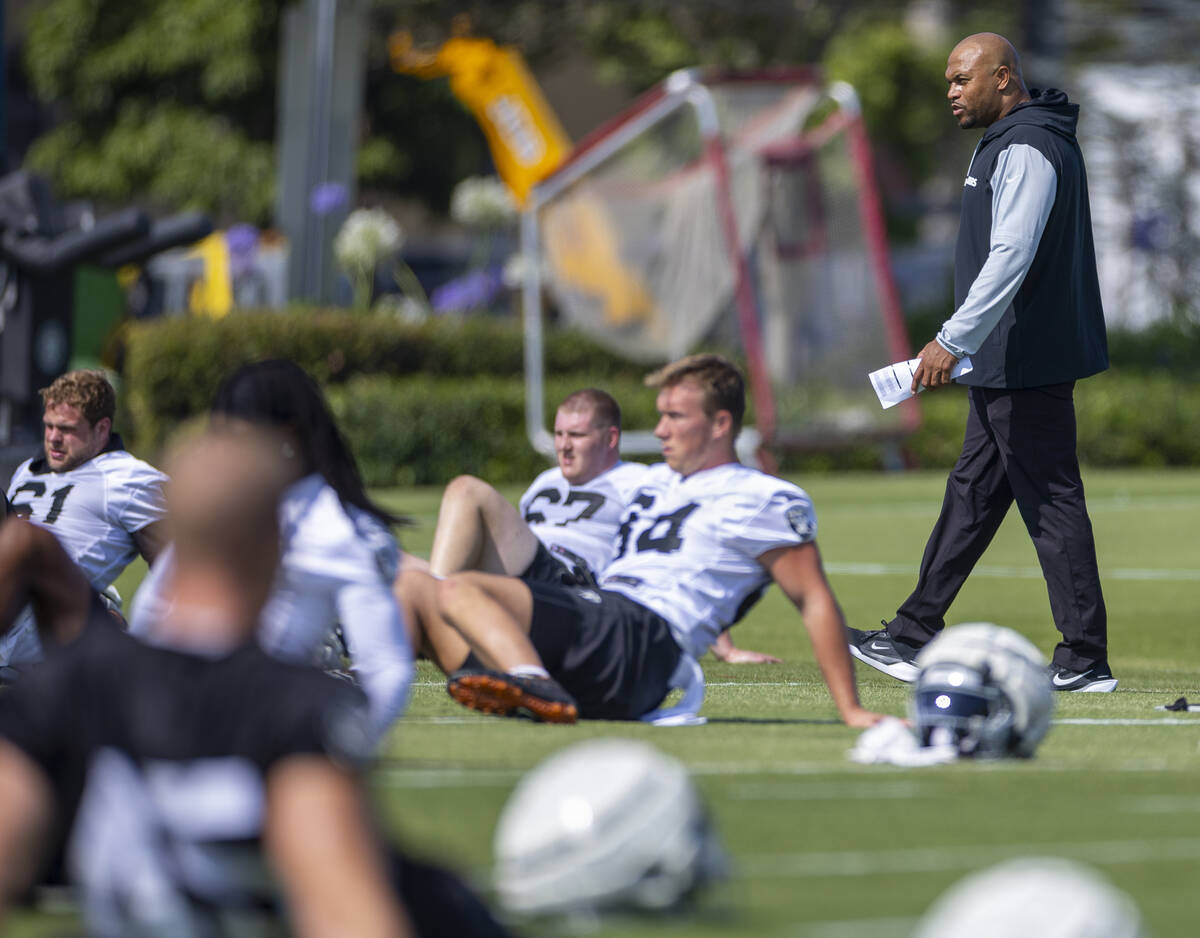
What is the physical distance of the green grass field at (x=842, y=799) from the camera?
418cm

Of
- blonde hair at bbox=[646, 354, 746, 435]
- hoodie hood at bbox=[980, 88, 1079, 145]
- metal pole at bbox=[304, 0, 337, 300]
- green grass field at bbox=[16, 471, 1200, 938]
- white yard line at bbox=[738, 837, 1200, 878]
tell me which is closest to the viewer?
green grass field at bbox=[16, 471, 1200, 938]

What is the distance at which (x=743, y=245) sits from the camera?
72.5 ft

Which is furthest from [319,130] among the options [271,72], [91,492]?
[91,492]

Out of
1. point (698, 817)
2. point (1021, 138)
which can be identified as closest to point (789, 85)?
point (1021, 138)

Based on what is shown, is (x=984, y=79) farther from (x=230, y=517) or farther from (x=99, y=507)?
(x=230, y=517)

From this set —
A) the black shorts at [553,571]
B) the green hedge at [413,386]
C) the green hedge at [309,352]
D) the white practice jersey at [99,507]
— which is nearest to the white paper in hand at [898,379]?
the black shorts at [553,571]

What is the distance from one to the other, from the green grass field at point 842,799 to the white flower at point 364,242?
56.3 ft

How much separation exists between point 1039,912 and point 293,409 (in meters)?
2.48

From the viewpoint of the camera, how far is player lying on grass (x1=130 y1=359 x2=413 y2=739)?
14.3 ft

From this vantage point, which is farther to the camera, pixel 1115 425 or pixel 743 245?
pixel 1115 425

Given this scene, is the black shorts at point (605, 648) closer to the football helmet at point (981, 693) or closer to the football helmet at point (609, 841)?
the football helmet at point (981, 693)

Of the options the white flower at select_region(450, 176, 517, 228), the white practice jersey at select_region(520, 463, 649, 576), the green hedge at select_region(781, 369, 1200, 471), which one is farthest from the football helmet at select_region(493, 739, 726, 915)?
the white flower at select_region(450, 176, 517, 228)

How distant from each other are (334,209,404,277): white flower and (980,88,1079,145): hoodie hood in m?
17.8

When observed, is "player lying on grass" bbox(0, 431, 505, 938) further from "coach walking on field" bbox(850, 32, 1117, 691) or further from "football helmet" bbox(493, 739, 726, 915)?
"coach walking on field" bbox(850, 32, 1117, 691)
